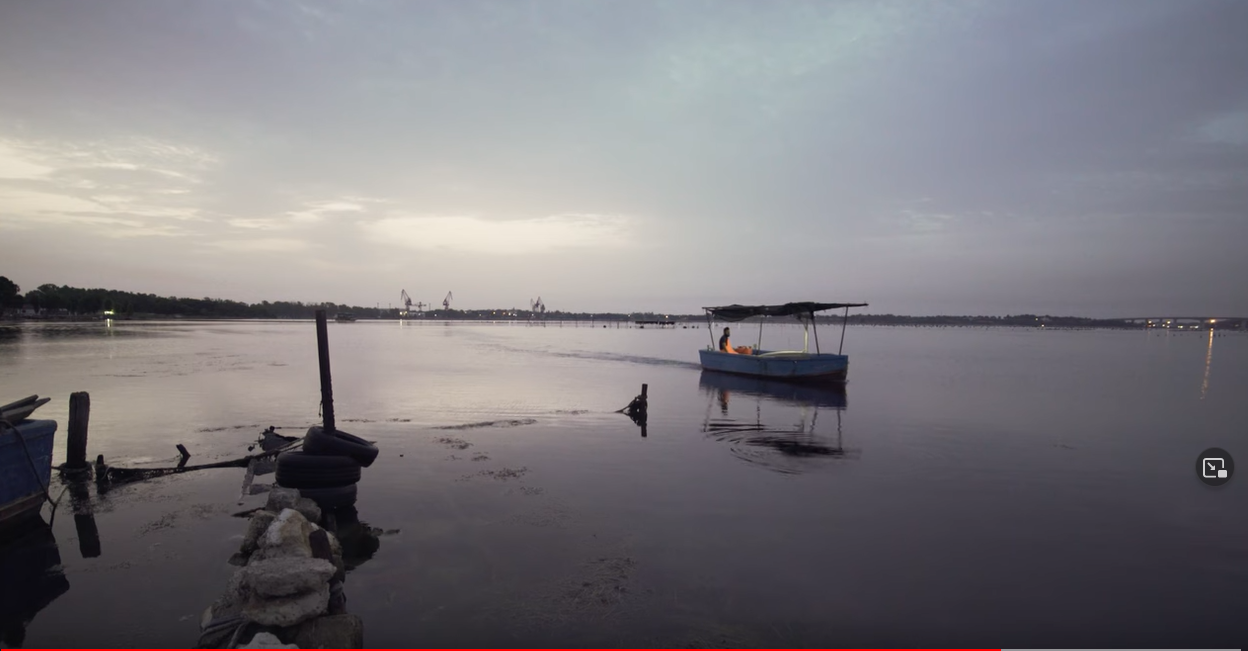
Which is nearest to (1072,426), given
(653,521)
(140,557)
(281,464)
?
(653,521)

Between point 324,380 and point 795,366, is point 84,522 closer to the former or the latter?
point 324,380

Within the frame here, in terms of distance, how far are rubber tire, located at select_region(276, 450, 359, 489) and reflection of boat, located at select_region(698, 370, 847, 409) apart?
19571 mm

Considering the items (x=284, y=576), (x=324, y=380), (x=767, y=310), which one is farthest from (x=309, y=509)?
(x=767, y=310)

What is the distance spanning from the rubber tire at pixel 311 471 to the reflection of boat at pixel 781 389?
771 inches

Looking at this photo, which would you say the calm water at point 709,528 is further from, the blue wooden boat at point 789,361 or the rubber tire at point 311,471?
the blue wooden boat at point 789,361

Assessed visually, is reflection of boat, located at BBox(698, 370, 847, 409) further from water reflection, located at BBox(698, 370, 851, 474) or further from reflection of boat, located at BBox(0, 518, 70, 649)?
reflection of boat, located at BBox(0, 518, 70, 649)

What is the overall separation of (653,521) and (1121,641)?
245 inches

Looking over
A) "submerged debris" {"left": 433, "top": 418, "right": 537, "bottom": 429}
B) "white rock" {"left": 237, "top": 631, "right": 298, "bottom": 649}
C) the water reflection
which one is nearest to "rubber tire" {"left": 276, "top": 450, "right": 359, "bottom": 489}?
"white rock" {"left": 237, "top": 631, "right": 298, "bottom": 649}

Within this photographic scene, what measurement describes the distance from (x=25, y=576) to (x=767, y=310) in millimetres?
31695

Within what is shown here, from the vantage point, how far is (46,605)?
698 centimetres

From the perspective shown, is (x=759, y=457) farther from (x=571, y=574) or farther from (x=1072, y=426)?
(x=1072, y=426)

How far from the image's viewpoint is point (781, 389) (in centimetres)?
3053

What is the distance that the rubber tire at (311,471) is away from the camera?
10.0 metres

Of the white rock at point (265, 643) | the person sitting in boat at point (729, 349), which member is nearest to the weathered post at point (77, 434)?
the white rock at point (265, 643)
